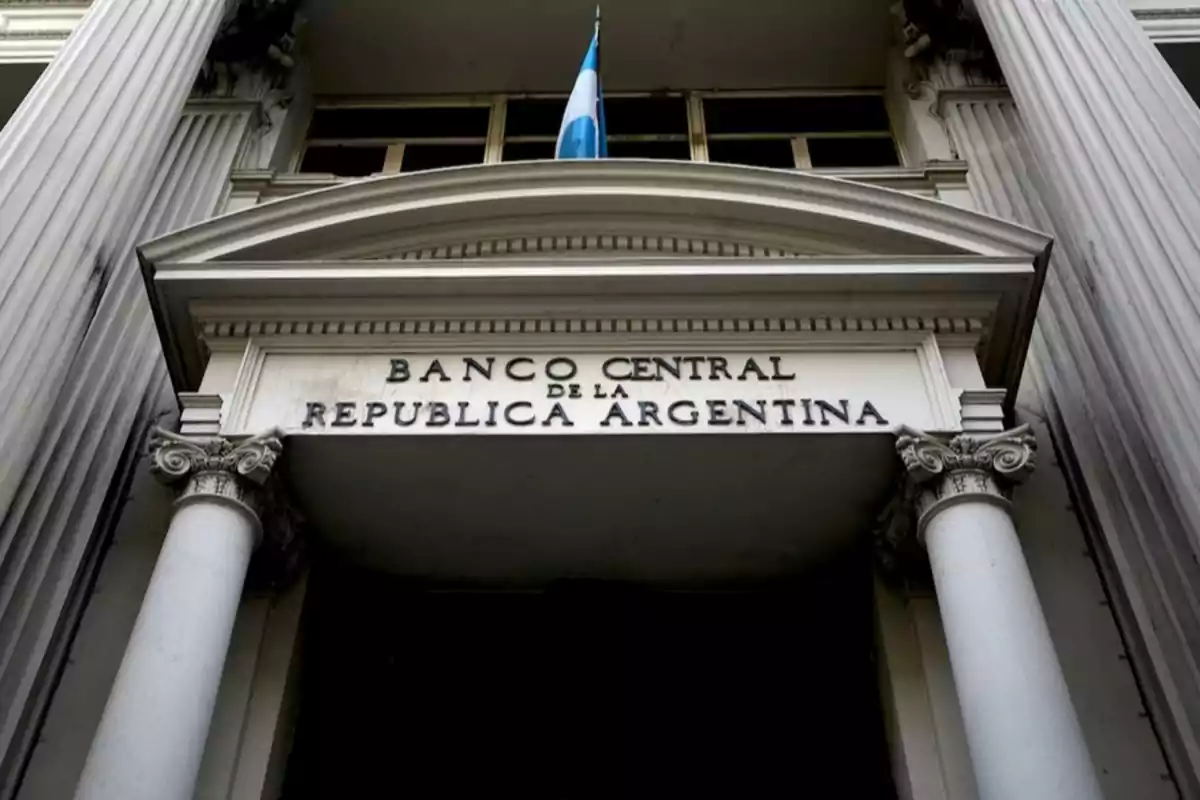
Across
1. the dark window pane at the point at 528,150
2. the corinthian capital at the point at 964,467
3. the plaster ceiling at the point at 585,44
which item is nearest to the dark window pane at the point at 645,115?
the plaster ceiling at the point at 585,44

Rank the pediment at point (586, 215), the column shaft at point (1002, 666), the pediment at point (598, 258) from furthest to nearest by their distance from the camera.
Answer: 1. the pediment at point (586, 215)
2. the pediment at point (598, 258)
3. the column shaft at point (1002, 666)

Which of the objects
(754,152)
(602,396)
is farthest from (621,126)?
(602,396)

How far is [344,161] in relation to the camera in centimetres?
1344

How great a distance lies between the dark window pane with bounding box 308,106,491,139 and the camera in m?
13.8

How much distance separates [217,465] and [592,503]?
2.32 m

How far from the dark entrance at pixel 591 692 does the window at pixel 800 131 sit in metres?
5.44

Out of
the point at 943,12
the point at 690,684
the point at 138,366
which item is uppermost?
the point at 943,12

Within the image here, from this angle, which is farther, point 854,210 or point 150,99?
point 150,99

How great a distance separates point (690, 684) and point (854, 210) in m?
3.44

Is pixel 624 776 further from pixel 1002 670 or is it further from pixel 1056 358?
pixel 1056 358

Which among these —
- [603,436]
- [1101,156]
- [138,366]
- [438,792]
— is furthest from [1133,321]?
[138,366]

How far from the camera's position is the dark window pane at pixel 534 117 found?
1385cm

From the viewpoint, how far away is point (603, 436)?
793 cm

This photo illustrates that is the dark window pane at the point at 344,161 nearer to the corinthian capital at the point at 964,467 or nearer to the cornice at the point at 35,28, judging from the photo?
Answer: the cornice at the point at 35,28
